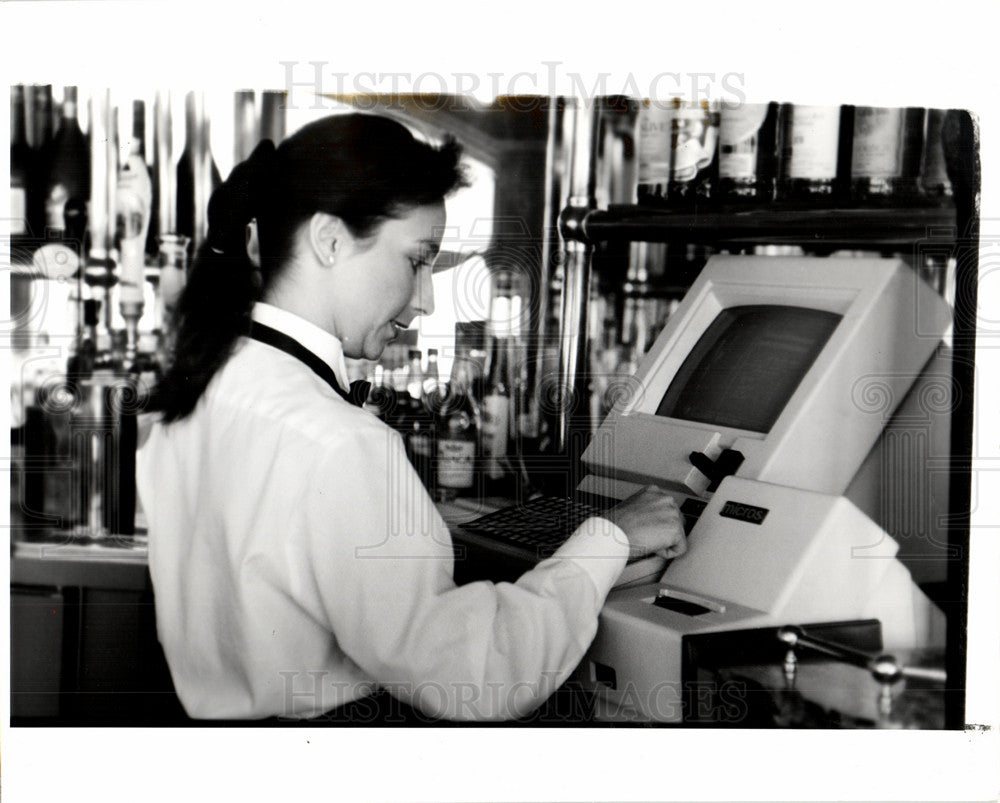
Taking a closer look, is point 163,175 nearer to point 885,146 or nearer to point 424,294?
point 424,294

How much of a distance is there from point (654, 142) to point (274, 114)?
0.70 metres

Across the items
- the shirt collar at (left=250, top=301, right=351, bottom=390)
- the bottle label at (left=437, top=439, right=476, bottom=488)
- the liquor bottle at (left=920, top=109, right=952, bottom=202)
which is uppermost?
the liquor bottle at (left=920, top=109, right=952, bottom=202)

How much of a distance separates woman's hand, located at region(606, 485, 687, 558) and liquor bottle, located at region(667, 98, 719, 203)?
59 centimetres

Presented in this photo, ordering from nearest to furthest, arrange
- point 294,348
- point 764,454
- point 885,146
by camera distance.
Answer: point 764,454 < point 294,348 < point 885,146

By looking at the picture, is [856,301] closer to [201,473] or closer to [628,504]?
[628,504]

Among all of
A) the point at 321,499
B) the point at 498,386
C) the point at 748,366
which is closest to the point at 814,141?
the point at 748,366

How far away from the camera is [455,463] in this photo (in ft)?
6.24

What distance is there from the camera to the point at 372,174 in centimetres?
186

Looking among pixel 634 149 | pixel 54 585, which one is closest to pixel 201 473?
pixel 54 585

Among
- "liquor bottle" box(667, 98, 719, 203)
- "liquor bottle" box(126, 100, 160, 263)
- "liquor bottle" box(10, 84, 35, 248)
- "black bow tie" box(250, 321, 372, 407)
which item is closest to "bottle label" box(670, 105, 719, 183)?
"liquor bottle" box(667, 98, 719, 203)

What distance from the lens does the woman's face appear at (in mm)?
1814

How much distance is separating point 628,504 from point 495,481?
28 cm

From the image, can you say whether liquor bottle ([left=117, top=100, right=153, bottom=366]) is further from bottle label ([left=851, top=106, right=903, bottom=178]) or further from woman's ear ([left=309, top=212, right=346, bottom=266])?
bottle label ([left=851, top=106, right=903, bottom=178])

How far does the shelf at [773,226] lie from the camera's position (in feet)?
6.17
